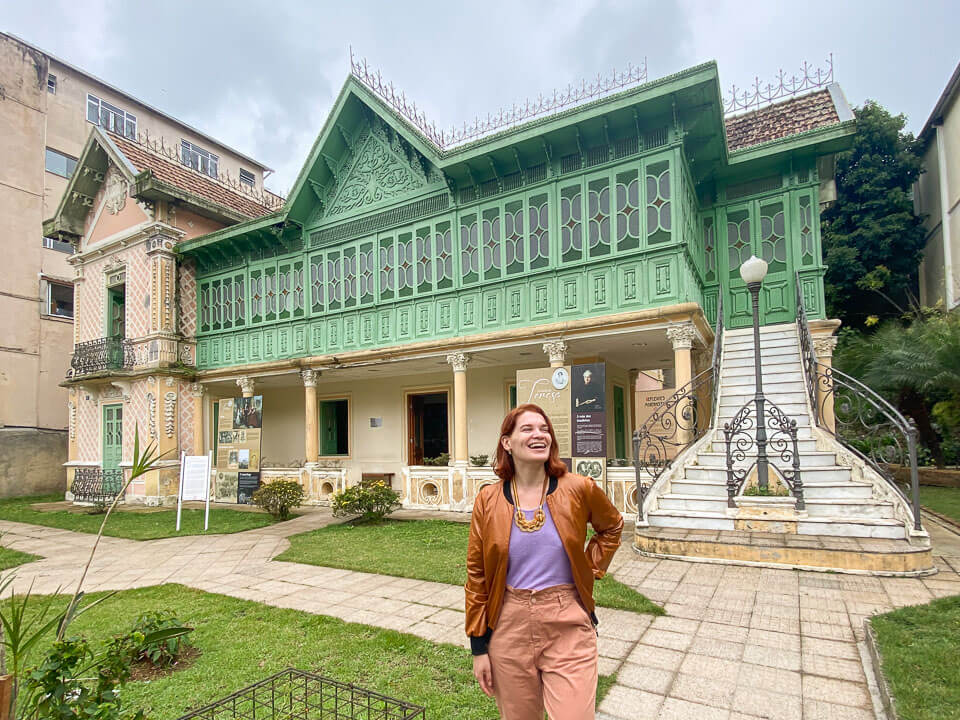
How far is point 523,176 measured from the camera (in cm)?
1124

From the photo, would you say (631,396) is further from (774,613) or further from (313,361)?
(774,613)

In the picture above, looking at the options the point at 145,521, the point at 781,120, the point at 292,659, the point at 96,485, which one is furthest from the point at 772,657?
the point at 96,485

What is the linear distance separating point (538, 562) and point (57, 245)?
2443 centimetres

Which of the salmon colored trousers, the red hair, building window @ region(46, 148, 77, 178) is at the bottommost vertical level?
the salmon colored trousers

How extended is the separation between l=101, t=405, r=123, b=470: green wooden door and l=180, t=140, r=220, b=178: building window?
1349 cm

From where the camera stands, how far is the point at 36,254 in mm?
19625

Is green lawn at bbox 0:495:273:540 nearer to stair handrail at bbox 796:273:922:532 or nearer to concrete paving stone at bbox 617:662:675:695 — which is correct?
concrete paving stone at bbox 617:662:675:695

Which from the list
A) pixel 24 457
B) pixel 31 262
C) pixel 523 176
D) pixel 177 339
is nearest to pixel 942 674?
pixel 523 176

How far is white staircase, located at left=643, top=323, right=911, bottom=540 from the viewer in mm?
6375

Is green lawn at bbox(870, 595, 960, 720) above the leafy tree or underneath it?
underneath

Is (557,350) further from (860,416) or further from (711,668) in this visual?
(711,668)

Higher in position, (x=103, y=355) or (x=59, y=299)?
(x=59, y=299)

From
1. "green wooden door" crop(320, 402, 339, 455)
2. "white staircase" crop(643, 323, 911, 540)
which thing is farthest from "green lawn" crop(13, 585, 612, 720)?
"green wooden door" crop(320, 402, 339, 455)

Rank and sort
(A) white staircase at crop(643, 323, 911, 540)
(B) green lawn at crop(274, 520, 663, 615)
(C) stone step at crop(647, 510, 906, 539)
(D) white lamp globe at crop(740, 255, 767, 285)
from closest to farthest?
(B) green lawn at crop(274, 520, 663, 615), (C) stone step at crop(647, 510, 906, 539), (A) white staircase at crop(643, 323, 911, 540), (D) white lamp globe at crop(740, 255, 767, 285)
